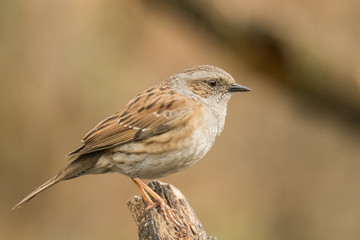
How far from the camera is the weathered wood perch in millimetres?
5238

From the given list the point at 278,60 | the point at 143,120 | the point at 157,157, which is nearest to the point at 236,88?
the point at 143,120

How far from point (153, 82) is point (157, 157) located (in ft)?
12.6

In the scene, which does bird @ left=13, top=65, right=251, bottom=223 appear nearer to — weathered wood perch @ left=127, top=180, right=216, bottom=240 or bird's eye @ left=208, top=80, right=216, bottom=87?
bird's eye @ left=208, top=80, right=216, bottom=87

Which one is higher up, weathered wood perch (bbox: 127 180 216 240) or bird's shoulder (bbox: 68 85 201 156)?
bird's shoulder (bbox: 68 85 201 156)

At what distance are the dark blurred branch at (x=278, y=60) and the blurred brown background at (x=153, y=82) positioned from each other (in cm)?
2

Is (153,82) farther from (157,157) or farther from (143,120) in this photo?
(157,157)

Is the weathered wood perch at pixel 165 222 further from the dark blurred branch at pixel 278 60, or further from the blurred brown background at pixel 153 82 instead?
the blurred brown background at pixel 153 82

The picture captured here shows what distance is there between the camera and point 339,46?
26.9ft

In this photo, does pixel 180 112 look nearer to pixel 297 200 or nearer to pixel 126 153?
pixel 126 153

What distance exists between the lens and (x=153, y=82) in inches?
385

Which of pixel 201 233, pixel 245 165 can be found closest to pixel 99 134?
pixel 201 233

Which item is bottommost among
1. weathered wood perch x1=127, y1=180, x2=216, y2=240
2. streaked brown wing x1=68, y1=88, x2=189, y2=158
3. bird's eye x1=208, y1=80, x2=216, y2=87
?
weathered wood perch x1=127, y1=180, x2=216, y2=240

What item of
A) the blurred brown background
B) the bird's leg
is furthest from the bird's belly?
the blurred brown background

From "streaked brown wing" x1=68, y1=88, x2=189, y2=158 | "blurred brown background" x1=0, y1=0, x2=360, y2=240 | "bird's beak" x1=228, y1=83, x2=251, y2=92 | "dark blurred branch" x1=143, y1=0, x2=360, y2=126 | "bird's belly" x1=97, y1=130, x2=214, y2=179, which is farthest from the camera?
"blurred brown background" x1=0, y1=0, x2=360, y2=240
